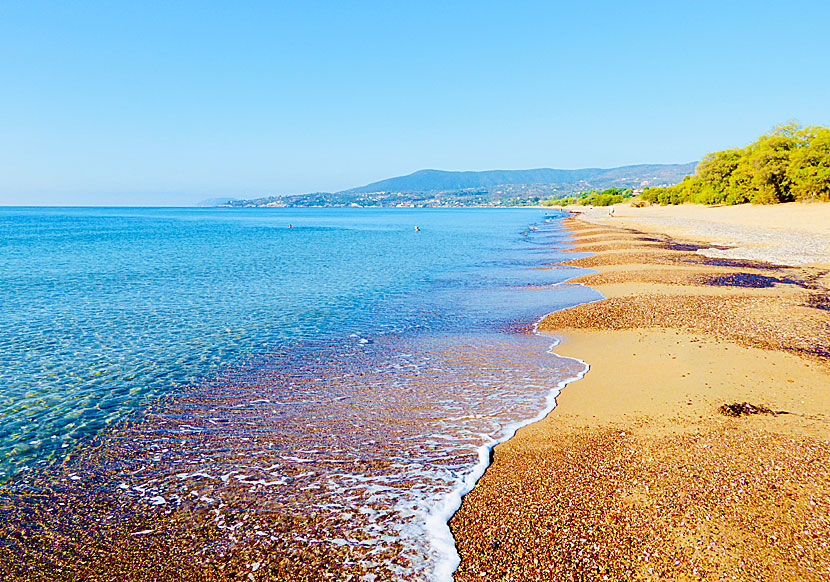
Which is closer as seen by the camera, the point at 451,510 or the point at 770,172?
the point at 451,510

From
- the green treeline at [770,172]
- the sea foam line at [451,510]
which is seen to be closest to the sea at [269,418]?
the sea foam line at [451,510]

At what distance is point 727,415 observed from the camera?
296 inches

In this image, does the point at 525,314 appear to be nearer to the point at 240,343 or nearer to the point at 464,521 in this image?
the point at 240,343

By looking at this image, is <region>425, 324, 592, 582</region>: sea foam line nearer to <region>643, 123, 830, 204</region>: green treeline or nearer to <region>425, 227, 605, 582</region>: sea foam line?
<region>425, 227, 605, 582</region>: sea foam line

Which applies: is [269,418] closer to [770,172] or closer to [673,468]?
[673,468]

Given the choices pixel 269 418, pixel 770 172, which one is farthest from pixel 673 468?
pixel 770 172

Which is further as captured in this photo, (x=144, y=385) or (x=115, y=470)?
(x=144, y=385)

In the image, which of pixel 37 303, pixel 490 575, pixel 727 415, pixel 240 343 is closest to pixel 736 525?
pixel 490 575

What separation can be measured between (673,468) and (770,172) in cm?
8217

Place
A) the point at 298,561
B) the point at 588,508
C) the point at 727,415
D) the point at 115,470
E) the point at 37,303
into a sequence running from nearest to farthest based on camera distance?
the point at 298,561 → the point at 588,508 → the point at 115,470 → the point at 727,415 → the point at 37,303

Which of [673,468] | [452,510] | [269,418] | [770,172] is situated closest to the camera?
[452,510]

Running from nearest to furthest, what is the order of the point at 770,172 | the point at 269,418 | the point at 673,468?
the point at 673,468, the point at 269,418, the point at 770,172

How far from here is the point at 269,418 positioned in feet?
27.3

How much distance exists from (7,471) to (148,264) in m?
28.7
